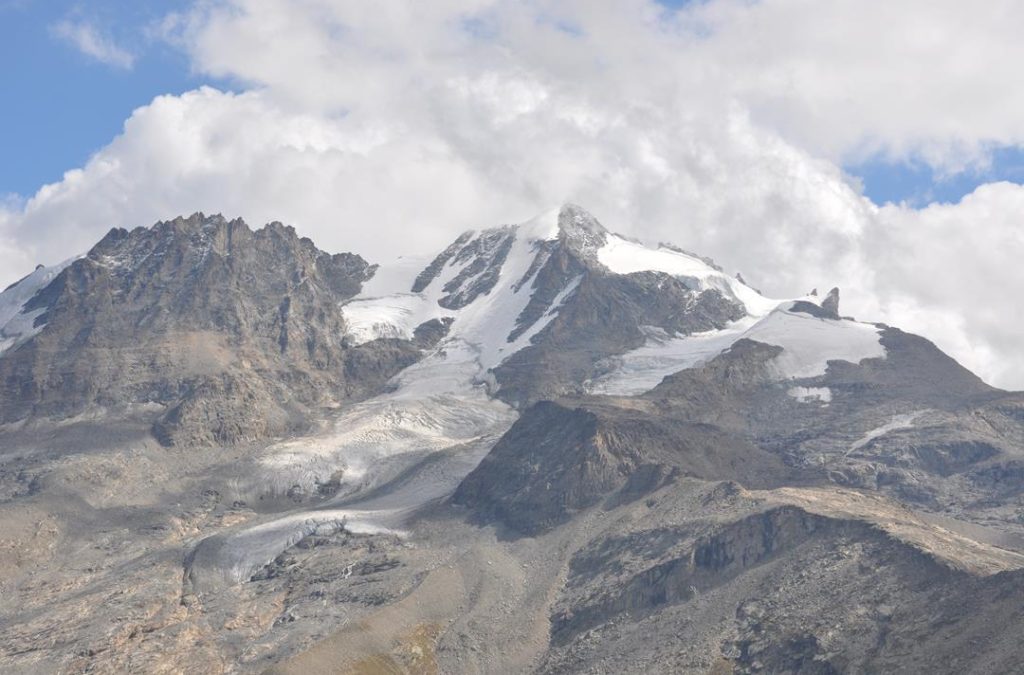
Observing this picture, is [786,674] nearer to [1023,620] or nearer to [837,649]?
[837,649]

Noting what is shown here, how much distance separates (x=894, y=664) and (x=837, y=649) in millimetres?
9513

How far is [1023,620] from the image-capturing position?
609 feet

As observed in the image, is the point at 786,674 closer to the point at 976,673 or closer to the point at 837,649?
the point at 837,649

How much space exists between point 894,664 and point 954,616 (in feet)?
35.0

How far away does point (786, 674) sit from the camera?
199750 millimetres

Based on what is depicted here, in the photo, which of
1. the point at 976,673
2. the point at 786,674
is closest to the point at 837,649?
the point at 786,674

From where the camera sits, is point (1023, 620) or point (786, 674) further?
point (786, 674)

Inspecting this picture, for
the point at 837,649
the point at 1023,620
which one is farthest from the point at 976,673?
the point at 837,649

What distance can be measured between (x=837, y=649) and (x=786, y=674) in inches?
267

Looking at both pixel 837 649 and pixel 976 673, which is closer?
pixel 976 673

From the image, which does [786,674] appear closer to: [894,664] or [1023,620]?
[894,664]

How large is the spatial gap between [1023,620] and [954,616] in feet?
37.9

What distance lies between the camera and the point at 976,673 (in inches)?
7057

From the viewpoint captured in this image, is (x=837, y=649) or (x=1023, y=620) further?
(x=837, y=649)
